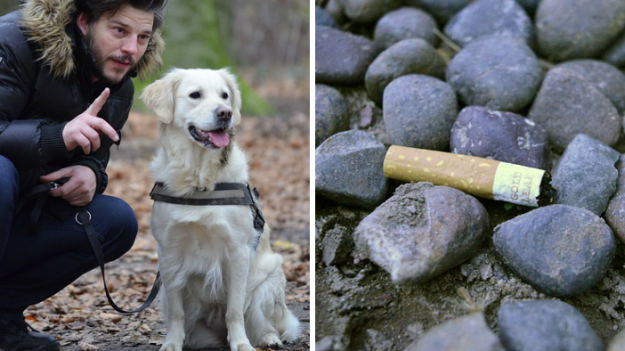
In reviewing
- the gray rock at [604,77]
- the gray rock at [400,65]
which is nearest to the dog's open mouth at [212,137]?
the gray rock at [400,65]

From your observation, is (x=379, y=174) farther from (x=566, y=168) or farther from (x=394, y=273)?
(x=566, y=168)

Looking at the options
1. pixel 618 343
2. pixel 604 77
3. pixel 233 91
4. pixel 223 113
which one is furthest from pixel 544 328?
pixel 604 77

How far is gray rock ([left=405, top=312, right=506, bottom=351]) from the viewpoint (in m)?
2.49

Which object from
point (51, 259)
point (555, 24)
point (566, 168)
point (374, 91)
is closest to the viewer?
point (51, 259)

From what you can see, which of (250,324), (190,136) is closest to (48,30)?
(190,136)

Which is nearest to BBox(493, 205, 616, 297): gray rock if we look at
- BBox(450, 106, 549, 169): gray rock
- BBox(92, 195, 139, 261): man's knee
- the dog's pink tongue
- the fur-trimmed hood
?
BBox(450, 106, 549, 169): gray rock

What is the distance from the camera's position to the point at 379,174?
3617 mm

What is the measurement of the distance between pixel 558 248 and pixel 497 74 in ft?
5.18

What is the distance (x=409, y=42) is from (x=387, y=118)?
2.39 ft

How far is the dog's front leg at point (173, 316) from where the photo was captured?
299 centimetres

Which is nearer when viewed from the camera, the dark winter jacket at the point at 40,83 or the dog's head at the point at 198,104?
the dark winter jacket at the point at 40,83

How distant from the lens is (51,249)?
2996mm

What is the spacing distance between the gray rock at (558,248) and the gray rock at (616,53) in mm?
2062

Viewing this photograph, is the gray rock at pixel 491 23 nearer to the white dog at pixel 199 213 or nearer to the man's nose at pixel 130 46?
the white dog at pixel 199 213
